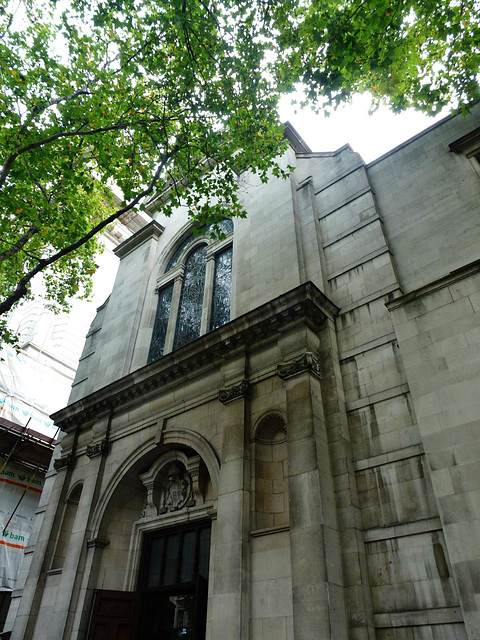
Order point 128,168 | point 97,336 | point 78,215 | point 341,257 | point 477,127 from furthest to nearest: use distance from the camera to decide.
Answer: point 97,336, point 78,215, point 128,168, point 341,257, point 477,127

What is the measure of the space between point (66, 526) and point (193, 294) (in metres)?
8.59

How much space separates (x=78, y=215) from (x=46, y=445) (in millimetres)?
12151

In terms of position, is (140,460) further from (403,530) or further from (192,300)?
(403,530)

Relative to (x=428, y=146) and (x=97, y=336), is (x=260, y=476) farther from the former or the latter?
(x=97, y=336)

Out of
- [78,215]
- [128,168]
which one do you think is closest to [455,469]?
[128,168]

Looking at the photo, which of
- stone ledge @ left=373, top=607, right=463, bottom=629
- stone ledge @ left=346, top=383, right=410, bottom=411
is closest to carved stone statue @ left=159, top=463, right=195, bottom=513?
stone ledge @ left=346, top=383, right=410, bottom=411

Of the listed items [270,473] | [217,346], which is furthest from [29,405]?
[270,473]

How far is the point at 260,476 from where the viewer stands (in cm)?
955

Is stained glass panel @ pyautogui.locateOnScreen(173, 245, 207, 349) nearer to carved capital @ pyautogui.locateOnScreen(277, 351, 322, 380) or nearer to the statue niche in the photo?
the statue niche

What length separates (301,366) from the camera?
9555mm

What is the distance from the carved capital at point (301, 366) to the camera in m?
9.51

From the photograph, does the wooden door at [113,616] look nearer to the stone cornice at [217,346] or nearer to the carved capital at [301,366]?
the stone cornice at [217,346]

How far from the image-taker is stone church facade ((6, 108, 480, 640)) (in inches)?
282

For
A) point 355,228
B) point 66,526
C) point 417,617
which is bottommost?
point 417,617
